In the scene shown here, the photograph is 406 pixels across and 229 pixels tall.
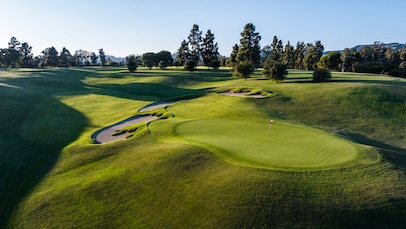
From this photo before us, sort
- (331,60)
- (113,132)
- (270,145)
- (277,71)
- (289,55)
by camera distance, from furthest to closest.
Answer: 1. (289,55)
2. (331,60)
3. (277,71)
4. (113,132)
5. (270,145)

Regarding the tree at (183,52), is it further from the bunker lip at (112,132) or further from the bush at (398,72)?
the bunker lip at (112,132)

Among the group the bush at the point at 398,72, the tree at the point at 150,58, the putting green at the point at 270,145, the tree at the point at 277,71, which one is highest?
the tree at the point at 150,58

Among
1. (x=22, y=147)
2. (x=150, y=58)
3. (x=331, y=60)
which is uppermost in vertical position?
(x=150, y=58)

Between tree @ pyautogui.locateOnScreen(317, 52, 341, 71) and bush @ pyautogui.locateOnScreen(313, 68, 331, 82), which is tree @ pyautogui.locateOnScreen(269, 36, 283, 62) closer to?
tree @ pyautogui.locateOnScreen(317, 52, 341, 71)

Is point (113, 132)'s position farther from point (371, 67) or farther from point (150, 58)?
point (371, 67)

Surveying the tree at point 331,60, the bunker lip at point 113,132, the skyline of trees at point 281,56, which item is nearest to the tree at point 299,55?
the skyline of trees at point 281,56

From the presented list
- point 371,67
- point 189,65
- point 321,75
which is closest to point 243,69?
point 321,75

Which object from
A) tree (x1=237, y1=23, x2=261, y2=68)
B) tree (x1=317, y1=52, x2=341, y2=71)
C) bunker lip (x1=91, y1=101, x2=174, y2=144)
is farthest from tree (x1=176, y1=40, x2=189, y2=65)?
bunker lip (x1=91, y1=101, x2=174, y2=144)

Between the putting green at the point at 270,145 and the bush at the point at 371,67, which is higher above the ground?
the bush at the point at 371,67

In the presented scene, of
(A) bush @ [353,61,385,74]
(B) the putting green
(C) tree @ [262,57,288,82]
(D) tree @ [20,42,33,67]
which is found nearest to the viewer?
(B) the putting green

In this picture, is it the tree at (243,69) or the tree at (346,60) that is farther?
the tree at (346,60)
